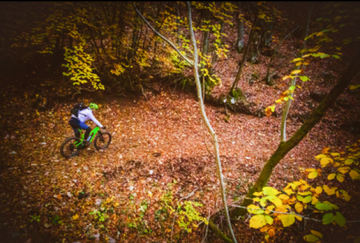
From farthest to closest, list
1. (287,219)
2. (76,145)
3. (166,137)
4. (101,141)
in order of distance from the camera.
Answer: (166,137) → (101,141) → (76,145) → (287,219)

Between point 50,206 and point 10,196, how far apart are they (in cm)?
103

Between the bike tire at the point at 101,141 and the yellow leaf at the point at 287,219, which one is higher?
the yellow leaf at the point at 287,219

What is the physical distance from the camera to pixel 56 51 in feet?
24.2

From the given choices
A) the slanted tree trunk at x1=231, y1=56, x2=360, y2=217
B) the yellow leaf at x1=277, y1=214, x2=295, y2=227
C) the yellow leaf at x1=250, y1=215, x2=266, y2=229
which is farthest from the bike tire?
the yellow leaf at x1=277, y1=214, x2=295, y2=227

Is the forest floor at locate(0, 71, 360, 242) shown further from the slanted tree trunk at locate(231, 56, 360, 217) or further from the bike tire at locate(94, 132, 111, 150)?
the slanted tree trunk at locate(231, 56, 360, 217)

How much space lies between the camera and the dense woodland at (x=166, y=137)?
2508mm

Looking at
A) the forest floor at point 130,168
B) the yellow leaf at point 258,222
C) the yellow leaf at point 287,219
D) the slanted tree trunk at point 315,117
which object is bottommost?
the forest floor at point 130,168

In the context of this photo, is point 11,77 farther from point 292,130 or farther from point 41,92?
point 292,130

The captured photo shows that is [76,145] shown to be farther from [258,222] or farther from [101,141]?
[258,222]

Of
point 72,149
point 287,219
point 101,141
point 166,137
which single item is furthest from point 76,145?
point 287,219

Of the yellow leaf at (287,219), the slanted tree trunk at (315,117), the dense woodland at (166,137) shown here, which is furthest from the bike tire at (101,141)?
the yellow leaf at (287,219)

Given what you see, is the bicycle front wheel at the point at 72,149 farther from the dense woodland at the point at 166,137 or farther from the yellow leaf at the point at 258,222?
the yellow leaf at the point at 258,222

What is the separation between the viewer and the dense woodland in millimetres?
2508

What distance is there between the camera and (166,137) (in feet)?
24.0
